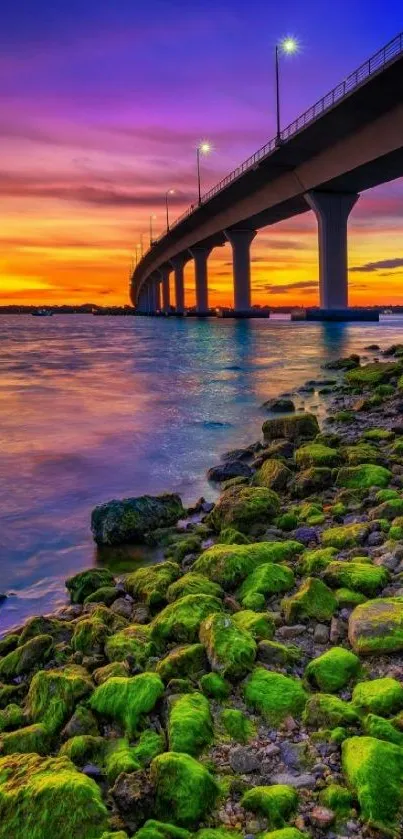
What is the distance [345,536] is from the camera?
5.11m

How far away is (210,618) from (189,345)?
39.3 metres

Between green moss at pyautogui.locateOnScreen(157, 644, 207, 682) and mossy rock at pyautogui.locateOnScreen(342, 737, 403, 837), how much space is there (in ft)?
3.38

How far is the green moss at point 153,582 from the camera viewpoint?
461 cm

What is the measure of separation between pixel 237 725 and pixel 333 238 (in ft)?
178

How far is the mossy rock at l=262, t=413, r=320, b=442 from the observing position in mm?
10117

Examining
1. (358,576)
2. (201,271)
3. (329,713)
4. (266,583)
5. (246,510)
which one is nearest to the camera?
(329,713)

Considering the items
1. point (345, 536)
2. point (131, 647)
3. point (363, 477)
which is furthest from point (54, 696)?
point (363, 477)

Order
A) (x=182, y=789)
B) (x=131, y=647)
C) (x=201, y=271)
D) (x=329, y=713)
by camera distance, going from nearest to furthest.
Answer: (x=182, y=789) → (x=329, y=713) → (x=131, y=647) → (x=201, y=271)

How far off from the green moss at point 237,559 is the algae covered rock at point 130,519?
155 centimetres

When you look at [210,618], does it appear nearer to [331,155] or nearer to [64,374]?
[64,374]

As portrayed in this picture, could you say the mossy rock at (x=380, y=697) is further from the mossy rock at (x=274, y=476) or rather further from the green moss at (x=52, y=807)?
the mossy rock at (x=274, y=476)

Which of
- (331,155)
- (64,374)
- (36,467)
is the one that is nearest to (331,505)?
(36,467)

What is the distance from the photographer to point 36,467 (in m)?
10.2

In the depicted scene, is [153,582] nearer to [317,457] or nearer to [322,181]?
[317,457]
